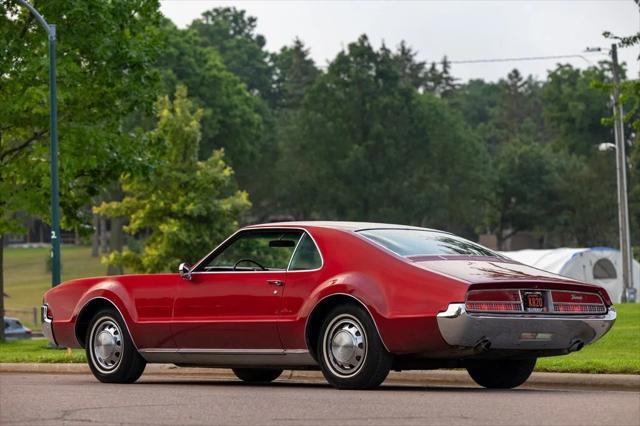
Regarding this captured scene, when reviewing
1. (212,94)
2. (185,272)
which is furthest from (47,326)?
(212,94)

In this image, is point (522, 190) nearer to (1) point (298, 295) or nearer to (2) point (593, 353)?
(2) point (593, 353)

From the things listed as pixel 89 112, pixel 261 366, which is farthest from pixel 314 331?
pixel 89 112

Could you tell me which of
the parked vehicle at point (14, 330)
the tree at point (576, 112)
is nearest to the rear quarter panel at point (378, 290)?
the parked vehicle at point (14, 330)

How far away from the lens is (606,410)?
9711 millimetres

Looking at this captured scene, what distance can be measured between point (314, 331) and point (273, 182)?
3315 inches

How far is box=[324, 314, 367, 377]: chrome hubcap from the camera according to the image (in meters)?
11.7

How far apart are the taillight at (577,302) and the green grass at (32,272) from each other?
49614 millimetres

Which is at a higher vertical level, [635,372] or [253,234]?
[253,234]

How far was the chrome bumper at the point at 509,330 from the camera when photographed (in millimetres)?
11172

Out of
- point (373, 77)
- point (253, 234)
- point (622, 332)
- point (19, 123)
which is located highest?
point (373, 77)

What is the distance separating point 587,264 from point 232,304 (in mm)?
44300

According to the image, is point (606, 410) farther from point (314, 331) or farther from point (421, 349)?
point (314, 331)

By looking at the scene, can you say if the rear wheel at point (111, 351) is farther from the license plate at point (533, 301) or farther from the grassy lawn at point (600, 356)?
the license plate at point (533, 301)

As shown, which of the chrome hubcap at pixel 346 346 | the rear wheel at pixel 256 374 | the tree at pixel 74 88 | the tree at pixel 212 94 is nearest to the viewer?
the chrome hubcap at pixel 346 346
